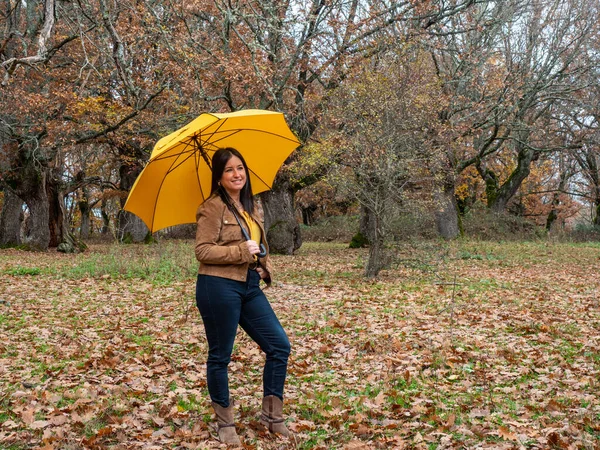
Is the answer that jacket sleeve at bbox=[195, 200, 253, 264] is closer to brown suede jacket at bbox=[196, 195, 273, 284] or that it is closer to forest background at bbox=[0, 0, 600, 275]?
brown suede jacket at bbox=[196, 195, 273, 284]

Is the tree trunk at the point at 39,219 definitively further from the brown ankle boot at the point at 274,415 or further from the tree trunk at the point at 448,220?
the brown ankle boot at the point at 274,415

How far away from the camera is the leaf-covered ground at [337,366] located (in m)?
4.07

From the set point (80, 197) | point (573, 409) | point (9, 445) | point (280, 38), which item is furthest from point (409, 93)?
point (80, 197)

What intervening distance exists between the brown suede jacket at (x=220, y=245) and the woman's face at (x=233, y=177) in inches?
4.7

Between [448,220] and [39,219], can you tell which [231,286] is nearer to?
[39,219]

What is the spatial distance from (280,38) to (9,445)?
1213 cm

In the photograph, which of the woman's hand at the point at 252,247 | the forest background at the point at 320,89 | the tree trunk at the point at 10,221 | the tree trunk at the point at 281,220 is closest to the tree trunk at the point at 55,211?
the forest background at the point at 320,89

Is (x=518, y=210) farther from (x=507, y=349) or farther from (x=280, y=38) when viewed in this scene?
(x=507, y=349)

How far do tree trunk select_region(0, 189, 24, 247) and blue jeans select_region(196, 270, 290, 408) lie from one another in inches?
817

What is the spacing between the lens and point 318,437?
405 cm

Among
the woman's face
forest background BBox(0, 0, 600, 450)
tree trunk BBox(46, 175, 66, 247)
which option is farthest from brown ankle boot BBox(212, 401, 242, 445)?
tree trunk BBox(46, 175, 66, 247)

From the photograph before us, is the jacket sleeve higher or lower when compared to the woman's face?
lower

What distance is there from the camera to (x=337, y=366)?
234 inches

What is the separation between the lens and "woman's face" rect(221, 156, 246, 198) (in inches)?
154
